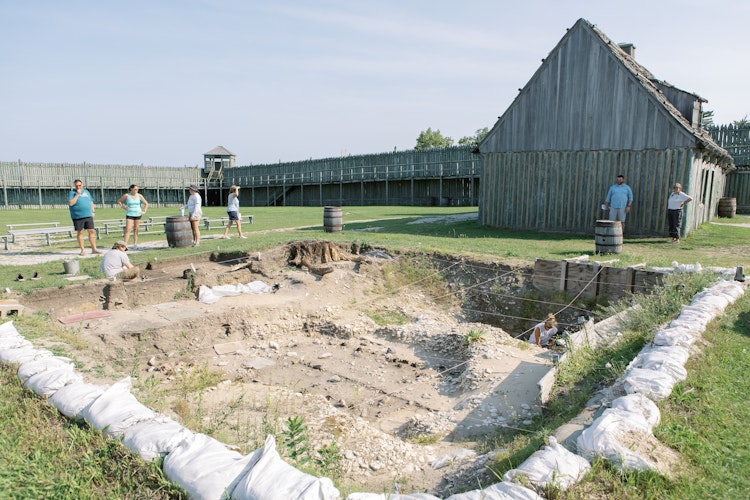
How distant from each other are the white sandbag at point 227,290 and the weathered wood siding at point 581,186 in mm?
8857

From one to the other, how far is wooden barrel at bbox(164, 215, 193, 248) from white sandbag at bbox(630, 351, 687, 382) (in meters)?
11.3

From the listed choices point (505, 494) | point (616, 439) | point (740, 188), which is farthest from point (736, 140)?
point (505, 494)

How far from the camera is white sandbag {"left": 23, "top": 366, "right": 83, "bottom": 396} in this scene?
4.95 meters

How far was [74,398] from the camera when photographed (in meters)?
4.64

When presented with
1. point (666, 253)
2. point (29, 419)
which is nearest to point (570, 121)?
point (666, 253)

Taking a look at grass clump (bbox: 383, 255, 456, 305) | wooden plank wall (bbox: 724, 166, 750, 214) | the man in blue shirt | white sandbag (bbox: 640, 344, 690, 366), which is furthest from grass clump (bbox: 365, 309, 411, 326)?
wooden plank wall (bbox: 724, 166, 750, 214)

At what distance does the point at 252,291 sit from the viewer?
11.5m

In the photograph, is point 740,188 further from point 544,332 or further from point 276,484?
point 276,484

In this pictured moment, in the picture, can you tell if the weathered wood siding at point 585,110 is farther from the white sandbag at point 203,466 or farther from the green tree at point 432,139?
the green tree at point 432,139

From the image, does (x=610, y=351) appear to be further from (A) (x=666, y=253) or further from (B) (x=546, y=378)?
(A) (x=666, y=253)

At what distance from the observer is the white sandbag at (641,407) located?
3.91 m

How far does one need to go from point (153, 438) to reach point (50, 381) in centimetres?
184

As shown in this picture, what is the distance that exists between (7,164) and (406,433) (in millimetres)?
39306

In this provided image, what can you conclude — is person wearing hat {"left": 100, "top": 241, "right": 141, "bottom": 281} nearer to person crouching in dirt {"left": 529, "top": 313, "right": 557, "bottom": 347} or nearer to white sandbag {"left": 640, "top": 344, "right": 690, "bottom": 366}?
person crouching in dirt {"left": 529, "top": 313, "right": 557, "bottom": 347}
